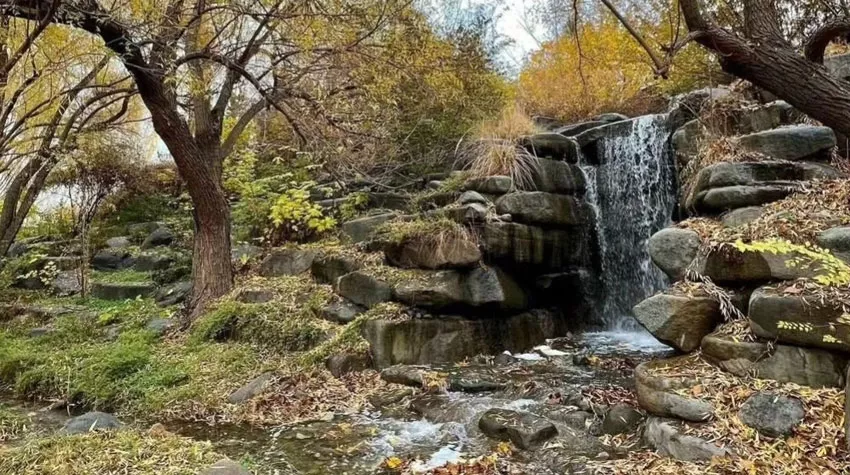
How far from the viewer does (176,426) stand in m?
4.10

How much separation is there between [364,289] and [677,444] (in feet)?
10.8

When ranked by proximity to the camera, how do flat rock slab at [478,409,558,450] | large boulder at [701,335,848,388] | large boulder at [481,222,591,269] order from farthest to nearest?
large boulder at [481,222,591,269] → flat rock slab at [478,409,558,450] → large boulder at [701,335,848,388]

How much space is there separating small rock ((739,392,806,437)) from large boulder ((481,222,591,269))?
289 centimetres

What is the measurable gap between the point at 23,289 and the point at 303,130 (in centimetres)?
542

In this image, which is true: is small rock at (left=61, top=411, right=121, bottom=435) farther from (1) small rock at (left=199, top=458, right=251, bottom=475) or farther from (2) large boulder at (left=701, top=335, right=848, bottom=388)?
(2) large boulder at (left=701, top=335, right=848, bottom=388)

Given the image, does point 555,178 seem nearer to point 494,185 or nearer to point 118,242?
point 494,185

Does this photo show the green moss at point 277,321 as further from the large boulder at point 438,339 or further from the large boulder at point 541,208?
the large boulder at point 541,208

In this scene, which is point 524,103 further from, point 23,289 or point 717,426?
point 23,289

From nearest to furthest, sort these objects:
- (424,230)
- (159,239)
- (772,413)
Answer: (772,413) → (424,230) → (159,239)

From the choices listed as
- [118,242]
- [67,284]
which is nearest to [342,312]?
[67,284]

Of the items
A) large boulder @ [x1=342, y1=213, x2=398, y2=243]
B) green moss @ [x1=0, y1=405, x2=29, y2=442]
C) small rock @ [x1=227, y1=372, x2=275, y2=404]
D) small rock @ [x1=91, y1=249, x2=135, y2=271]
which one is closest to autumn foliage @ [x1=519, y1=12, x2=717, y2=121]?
large boulder @ [x1=342, y1=213, x2=398, y2=243]

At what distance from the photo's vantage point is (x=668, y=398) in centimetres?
313

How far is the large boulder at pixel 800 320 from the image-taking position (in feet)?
9.24

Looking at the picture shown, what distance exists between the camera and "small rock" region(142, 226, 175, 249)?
9.06m
